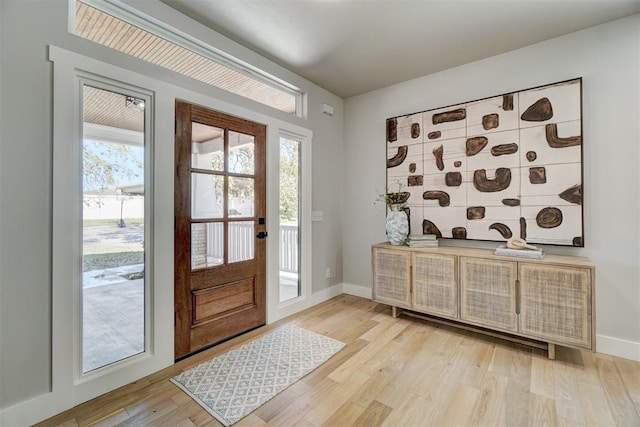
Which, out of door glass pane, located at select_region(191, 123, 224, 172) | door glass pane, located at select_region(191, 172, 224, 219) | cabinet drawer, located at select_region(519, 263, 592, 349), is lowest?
cabinet drawer, located at select_region(519, 263, 592, 349)

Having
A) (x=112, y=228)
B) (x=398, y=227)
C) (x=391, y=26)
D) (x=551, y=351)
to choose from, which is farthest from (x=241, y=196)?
(x=551, y=351)

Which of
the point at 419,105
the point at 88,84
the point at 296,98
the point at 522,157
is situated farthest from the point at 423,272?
the point at 88,84

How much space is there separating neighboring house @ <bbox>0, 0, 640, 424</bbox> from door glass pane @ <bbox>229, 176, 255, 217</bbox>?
58 cm

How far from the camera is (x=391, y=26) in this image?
234cm

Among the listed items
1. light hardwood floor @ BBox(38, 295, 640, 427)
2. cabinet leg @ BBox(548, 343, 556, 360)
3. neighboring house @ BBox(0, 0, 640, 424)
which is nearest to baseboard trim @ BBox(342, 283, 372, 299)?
neighboring house @ BBox(0, 0, 640, 424)

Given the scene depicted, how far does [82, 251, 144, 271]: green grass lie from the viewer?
1799 mm

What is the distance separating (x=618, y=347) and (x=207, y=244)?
347 cm

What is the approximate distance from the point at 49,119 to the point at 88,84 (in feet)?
1.09

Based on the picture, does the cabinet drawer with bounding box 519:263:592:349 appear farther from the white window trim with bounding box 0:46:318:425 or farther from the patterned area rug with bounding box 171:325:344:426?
the white window trim with bounding box 0:46:318:425

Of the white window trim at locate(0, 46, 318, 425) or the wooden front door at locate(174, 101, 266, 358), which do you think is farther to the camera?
the wooden front door at locate(174, 101, 266, 358)

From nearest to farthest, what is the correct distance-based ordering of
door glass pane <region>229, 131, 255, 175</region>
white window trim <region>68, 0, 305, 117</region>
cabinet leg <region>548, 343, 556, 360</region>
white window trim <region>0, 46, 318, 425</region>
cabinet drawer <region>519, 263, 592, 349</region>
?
white window trim <region>0, 46, 318, 425</region> → white window trim <region>68, 0, 305, 117</region> → cabinet drawer <region>519, 263, 592, 349</region> → cabinet leg <region>548, 343, 556, 360</region> → door glass pane <region>229, 131, 255, 175</region>

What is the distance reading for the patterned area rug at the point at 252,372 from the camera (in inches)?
67.6

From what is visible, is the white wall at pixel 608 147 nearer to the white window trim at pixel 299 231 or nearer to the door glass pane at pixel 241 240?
the white window trim at pixel 299 231

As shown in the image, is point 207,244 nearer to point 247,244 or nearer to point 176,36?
point 247,244
